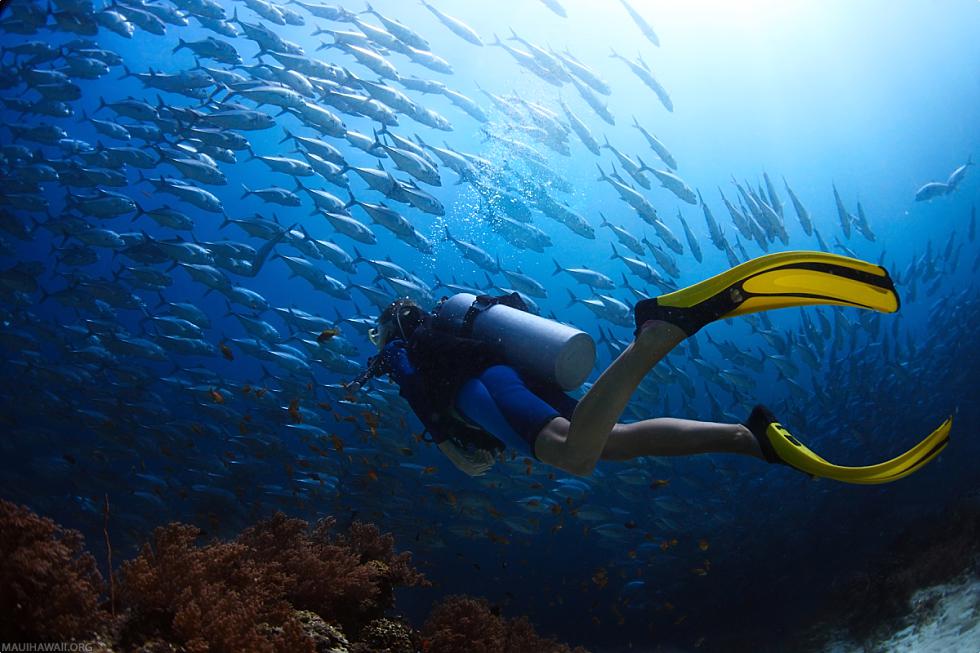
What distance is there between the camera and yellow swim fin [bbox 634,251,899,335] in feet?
8.04

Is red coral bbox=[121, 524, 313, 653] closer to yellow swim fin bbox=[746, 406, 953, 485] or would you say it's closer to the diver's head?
the diver's head

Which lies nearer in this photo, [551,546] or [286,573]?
[286,573]

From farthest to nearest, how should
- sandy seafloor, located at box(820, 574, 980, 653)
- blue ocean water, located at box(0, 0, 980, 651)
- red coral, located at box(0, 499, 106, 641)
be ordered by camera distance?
blue ocean water, located at box(0, 0, 980, 651), sandy seafloor, located at box(820, 574, 980, 653), red coral, located at box(0, 499, 106, 641)

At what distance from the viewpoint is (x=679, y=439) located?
2.80 metres

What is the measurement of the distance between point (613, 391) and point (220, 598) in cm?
212

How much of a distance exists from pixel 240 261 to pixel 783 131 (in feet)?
133

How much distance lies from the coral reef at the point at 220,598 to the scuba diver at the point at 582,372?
49.8 inches

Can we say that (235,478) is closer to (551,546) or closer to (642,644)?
(551,546)

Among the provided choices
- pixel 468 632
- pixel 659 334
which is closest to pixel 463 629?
pixel 468 632

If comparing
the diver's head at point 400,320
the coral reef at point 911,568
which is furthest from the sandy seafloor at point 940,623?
the diver's head at point 400,320

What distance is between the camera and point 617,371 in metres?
2.38

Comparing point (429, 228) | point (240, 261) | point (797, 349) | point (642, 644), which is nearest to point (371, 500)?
point (240, 261)

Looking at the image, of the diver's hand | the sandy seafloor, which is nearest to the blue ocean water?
the diver's hand

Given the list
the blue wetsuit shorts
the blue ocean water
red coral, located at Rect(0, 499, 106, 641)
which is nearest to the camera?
red coral, located at Rect(0, 499, 106, 641)
